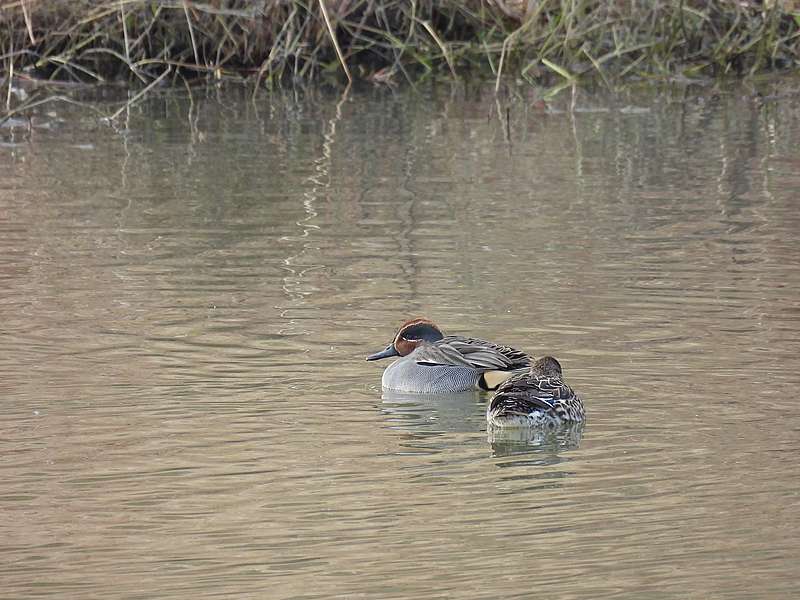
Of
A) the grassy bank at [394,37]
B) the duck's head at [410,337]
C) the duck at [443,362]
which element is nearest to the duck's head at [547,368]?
the duck at [443,362]

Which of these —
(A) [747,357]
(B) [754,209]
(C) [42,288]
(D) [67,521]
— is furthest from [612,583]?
(B) [754,209]

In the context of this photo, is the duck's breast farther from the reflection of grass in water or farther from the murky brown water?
the reflection of grass in water

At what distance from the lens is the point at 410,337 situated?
845 cm

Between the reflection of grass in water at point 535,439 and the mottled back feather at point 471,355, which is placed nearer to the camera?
the reflection of grass in water at point 535,439

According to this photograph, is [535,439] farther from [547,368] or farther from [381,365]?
[381,365]

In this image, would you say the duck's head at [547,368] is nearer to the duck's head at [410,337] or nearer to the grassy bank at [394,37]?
the duck's head at [410,337]

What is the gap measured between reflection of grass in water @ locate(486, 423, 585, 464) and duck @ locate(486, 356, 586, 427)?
0.12 ft

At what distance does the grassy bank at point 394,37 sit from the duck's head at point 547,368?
11.2m

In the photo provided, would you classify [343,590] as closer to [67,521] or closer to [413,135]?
[67,521]

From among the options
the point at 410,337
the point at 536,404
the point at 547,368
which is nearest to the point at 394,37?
the point at 410,337

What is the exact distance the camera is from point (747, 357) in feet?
26.9

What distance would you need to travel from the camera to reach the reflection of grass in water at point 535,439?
705cm

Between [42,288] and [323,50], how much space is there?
1147 cm

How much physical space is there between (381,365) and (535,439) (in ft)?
6.06
